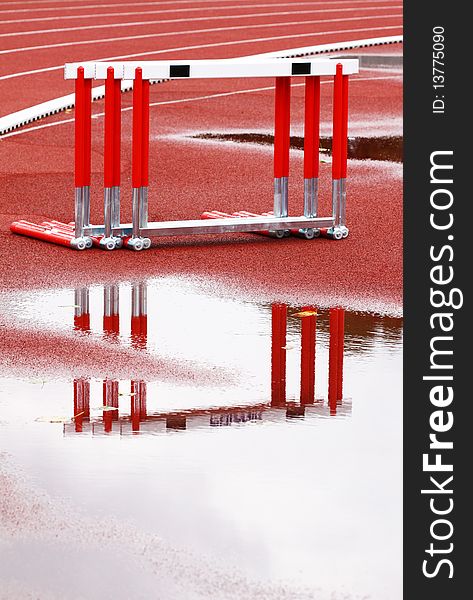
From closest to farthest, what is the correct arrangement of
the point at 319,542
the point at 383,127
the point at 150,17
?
the point at 319,542 < the point at 383,127 < the point at 150,17

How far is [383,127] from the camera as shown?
60.5 feet

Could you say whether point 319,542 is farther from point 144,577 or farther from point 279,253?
point 279,253

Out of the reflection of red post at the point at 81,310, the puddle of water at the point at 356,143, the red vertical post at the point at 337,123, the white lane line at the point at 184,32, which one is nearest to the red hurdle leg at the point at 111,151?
the reflection of red post at the point at 81,310

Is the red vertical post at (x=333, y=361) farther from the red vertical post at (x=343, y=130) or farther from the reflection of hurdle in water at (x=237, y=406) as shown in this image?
the red vertical post at (x=343, y=130)

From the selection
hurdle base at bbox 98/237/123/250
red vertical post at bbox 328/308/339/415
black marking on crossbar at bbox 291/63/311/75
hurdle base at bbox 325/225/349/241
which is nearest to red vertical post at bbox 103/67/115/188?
hurdle base at bbox 98/237/123/250

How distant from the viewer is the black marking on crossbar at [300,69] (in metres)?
11.3

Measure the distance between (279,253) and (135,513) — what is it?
5534mm

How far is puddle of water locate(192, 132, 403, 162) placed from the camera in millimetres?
16203

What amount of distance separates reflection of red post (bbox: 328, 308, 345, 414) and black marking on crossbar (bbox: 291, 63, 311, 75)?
262 cm

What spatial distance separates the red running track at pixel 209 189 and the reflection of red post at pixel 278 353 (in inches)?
15.7

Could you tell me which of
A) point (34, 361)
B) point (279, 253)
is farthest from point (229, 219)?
point (34, 361)

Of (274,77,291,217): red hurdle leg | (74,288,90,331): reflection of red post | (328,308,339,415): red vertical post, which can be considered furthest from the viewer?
(274,77,291,217): red hurdle leg

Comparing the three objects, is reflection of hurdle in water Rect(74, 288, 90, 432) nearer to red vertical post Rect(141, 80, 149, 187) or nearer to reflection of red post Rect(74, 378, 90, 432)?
reflection of red post Rect(74, 378, 90, 432)

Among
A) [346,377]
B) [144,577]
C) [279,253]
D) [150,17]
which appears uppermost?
[150,17]
